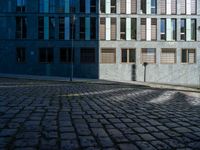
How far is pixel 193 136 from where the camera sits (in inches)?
173

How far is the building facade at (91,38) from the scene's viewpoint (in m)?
32.9

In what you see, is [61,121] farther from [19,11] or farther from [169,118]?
[19,11]

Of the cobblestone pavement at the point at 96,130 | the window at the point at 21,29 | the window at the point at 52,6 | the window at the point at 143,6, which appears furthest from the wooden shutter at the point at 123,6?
the cobblestone pavement at the point at 96,130

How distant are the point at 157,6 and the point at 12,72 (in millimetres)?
21413

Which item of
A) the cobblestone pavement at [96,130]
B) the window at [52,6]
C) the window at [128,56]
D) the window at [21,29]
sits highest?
the window at [52,6]

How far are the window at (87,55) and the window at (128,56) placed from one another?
4.03 metres

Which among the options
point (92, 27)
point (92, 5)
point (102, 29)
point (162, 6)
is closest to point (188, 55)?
point (162, 6)

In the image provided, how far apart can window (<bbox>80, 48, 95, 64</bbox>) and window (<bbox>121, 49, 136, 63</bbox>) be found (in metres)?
4.03

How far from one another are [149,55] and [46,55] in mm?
13807

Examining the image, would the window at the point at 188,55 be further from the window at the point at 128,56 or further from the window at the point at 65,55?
the window at the point at 65,55

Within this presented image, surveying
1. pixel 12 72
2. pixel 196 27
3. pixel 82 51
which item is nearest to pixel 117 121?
pixel 82 51

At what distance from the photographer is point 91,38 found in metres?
33.1

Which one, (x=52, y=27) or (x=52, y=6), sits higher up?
(x=52, y=6)

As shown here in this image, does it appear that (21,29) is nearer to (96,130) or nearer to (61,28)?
(61,28)
